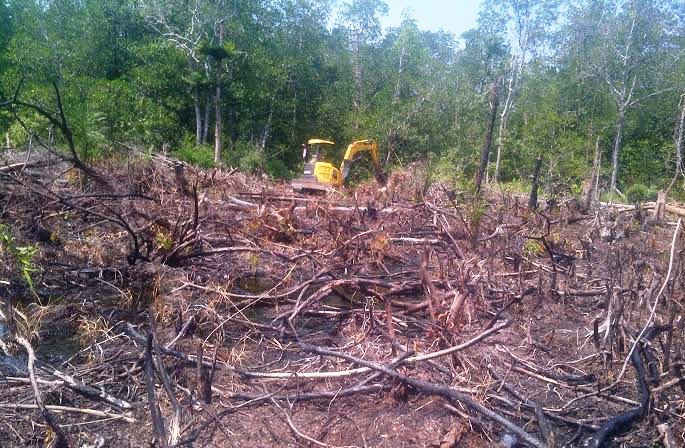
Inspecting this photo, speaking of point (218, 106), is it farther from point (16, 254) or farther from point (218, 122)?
point (16, 254)

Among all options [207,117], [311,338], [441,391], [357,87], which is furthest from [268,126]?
[441,391]

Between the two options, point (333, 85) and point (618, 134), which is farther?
point (333, 85)

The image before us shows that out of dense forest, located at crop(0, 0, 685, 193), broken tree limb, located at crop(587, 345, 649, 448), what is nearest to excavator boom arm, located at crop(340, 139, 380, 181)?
dense forest, located at crop(0, 0, 685, 193)

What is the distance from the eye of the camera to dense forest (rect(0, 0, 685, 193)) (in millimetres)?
20359

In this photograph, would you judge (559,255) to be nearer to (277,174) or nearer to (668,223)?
(668,223)

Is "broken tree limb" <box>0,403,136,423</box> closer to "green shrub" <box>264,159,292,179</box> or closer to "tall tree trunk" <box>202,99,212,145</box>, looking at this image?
"green shrub" <box>264,159,292,179</box>

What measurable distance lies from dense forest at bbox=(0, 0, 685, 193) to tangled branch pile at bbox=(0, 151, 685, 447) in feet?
28.6

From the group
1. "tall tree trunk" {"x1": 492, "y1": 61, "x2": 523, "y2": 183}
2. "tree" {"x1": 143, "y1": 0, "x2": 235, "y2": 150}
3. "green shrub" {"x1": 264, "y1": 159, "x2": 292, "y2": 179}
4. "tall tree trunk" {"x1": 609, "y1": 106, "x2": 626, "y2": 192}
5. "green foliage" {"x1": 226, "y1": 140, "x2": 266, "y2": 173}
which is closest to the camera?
"green foliage" {"x1": 226, "y1": 140, "x2": 266, "y2": 173}

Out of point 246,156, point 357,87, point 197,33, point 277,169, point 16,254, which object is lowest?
→ point 277,169

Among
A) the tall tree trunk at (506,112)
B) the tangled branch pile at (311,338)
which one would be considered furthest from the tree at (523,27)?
the tangled branch pile at (311,338)

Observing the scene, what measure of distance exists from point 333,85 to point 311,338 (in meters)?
22.3

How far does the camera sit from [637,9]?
24.9 metres

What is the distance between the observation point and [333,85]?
88.3 ft

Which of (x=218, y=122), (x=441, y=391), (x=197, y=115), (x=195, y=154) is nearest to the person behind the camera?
(x=441, y=391)
